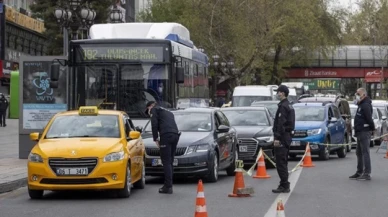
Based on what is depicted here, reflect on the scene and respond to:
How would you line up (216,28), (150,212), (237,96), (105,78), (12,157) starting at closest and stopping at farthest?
(150,212)
(105,78)
(12,157)
(237,96)
(216,28)

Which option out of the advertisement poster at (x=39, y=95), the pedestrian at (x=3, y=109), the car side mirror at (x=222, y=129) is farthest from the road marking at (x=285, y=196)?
the pedestrian at (x=3, y=109)

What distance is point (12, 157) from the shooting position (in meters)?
25.9

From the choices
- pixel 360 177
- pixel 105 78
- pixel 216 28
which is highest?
pixel 216 28

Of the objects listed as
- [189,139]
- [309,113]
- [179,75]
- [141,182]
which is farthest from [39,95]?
[309,113]

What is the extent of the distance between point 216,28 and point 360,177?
110ft

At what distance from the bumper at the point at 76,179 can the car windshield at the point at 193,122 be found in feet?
15.2

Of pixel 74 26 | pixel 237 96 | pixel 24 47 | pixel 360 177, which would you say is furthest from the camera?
pixel 24 47

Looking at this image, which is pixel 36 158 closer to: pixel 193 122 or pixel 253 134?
pixel 193 122

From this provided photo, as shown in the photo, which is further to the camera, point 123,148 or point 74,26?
point 74,26

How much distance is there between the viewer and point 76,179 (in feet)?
51.0

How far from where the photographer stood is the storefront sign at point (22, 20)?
2299 inches

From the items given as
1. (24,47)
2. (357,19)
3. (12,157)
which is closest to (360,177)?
(12,157)

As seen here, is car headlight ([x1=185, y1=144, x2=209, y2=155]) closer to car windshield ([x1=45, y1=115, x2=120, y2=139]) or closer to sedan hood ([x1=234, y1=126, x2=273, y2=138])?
car windshield ([x1=45, y1=115, x2=120, y2=139])

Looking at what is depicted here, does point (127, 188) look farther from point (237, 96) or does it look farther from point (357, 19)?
point (357, 19)
